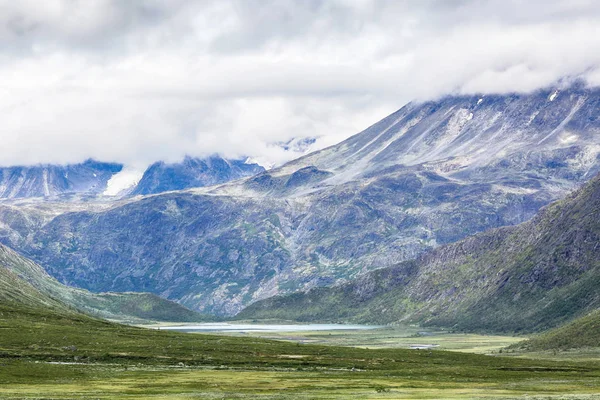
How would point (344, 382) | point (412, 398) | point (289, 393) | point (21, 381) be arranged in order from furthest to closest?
point (344, 382), point (21, 381), point (289, 393), point (412, 398)

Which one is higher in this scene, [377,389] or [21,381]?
[21,381]

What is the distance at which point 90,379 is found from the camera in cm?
19575

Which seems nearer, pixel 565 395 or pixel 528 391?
pixel 565 395

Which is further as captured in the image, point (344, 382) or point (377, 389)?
point (344, 382)

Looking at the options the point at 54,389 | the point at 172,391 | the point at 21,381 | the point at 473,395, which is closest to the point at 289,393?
the point at 172,391

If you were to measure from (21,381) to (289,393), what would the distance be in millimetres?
57671

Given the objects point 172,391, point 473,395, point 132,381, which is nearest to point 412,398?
point 473,395

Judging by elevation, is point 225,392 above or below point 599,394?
above

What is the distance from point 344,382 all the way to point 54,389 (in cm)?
6373

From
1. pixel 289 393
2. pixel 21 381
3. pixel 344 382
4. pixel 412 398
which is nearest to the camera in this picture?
pixel 412 398

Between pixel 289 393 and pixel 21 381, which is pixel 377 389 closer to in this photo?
pixel 289 393

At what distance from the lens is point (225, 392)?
6885 inches

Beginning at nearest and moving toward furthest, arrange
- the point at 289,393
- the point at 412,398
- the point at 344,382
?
the point at 412,398 < the point at 289,393 < the point at 344,382

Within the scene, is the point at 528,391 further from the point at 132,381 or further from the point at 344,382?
the point at 132,381
